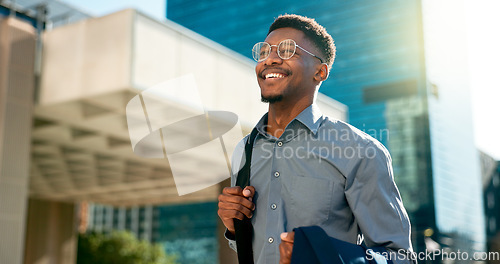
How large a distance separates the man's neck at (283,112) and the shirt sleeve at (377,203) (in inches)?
13.1

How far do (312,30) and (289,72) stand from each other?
0.22 meters

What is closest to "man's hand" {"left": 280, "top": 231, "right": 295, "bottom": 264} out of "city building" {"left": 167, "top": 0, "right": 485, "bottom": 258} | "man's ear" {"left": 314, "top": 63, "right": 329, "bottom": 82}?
"man's ear" {"left": 314, "top": 63, "right": 329, "bottom": 82}

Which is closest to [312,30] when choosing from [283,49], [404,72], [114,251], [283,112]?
[283,49]

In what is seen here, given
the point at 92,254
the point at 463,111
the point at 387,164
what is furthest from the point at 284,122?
the point at 92,254

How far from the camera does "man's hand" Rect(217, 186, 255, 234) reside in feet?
5.95

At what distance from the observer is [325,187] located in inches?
69.6

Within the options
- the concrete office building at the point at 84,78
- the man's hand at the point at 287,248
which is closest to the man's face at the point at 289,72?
the man's hand at the point at 287,248

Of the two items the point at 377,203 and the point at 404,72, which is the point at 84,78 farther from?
the point at 377,203

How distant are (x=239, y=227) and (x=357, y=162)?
482mm

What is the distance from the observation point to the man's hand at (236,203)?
71.4 inches

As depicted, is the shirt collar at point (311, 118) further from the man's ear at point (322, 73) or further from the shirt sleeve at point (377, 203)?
the shirt sleeve at point (377, 203)

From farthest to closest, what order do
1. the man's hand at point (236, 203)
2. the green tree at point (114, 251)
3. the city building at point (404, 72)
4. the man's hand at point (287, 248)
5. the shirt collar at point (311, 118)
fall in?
the green tree at point (114, 251) → the city building at point (404, 72) → the shirt collar at point (311, 118) → the man's hand at point (236, 203) → the man's hand at point (287, 248)

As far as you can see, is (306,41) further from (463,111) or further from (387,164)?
(463,111)

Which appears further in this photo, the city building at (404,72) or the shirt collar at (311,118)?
the city building at (404,72)
